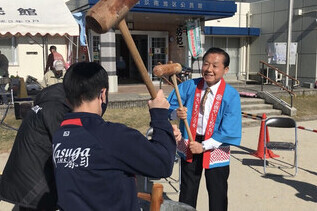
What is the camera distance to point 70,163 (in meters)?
1.39

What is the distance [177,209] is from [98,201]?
0.66 m

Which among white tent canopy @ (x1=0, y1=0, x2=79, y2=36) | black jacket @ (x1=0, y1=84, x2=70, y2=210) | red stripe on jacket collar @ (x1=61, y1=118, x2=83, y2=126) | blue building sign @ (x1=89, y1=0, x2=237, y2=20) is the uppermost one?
blue building sign @ (x1=89, y1=0, x2=237, y2=20)

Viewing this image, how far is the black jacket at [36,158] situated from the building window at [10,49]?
11696mm

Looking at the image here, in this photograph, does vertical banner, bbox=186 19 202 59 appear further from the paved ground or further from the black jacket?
the black jacket

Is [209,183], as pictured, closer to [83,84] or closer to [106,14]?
[83,84]

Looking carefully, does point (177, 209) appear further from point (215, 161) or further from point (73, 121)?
point (215, 161)

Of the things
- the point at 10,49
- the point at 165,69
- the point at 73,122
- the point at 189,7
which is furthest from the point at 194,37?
the point at 73,122

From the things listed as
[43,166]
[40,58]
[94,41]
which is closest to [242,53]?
[94,41]

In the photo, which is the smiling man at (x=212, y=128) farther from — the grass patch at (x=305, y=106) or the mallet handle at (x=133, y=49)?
the grass patch at (x=305, y=106)

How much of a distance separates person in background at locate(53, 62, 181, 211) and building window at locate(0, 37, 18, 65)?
12506mm

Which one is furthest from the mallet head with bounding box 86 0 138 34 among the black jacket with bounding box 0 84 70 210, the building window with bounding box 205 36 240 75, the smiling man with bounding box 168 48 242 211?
the building window with bounding box 205 36 240 75

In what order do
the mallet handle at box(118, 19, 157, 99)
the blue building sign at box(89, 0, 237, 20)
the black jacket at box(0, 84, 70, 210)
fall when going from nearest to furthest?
the mallet handle at box(118, 19, 157, 99)
the black jacket at box(0, 84, 70, 210)
the blue building sign at box(89, 0, 237, 20)

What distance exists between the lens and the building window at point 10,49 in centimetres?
1266

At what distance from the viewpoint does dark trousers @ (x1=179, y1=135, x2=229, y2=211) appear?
2.87 m
